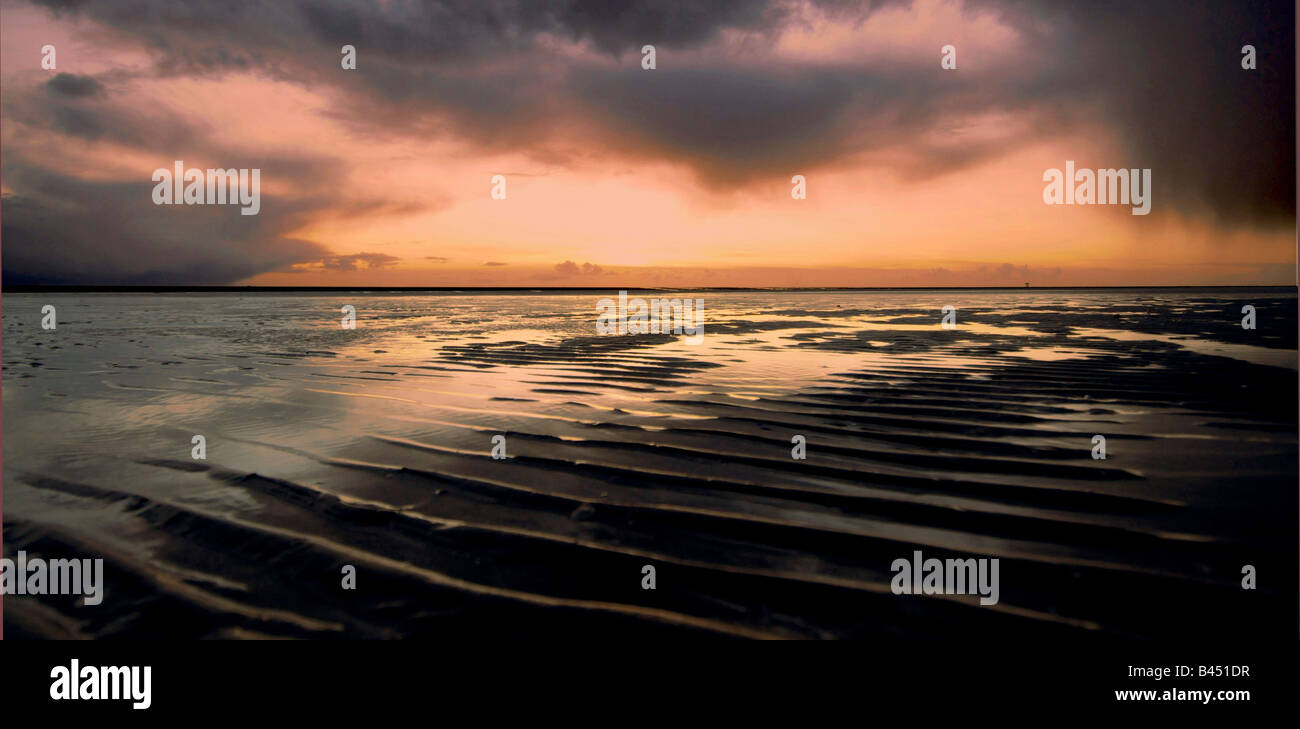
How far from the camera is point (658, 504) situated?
5.21m

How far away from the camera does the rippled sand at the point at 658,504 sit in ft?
11.5

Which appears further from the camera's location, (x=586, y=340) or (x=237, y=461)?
(x=586, y=340)

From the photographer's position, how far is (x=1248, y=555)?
13.3ft

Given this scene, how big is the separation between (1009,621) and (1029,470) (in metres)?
3.04

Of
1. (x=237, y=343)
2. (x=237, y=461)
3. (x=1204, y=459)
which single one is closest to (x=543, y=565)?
(x=237, y=461)

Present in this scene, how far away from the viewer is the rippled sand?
3.50 metres
